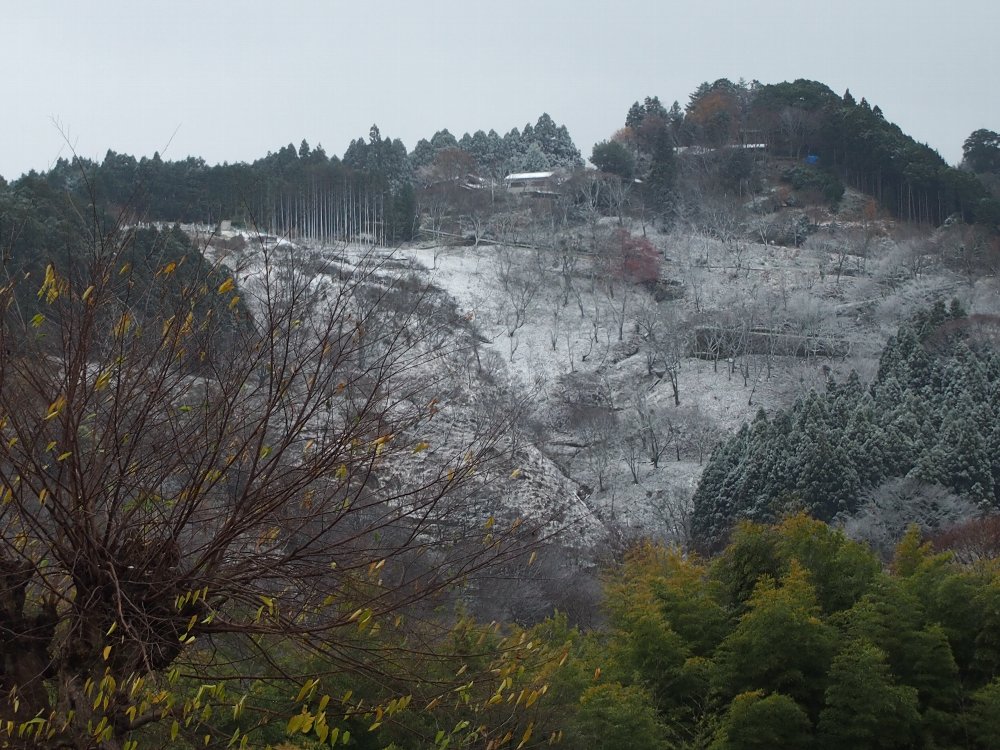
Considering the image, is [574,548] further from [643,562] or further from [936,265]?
[936,265]

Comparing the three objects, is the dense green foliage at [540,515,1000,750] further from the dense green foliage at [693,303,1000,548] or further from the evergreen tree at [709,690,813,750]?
the dense green foliage at [693,303,1000,548]

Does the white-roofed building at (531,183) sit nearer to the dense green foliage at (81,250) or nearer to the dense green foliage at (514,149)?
the dense green foliage at (514,149)

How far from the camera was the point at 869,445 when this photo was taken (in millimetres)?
24438

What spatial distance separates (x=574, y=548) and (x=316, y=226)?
30.6 metres

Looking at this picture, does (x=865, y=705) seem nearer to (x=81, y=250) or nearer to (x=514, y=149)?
(x=81, y=250)

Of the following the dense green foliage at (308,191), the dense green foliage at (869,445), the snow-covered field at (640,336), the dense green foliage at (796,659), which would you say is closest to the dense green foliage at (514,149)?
the dense green foliage at (308,191)

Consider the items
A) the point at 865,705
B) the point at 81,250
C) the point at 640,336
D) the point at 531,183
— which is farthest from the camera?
the point at 531,183

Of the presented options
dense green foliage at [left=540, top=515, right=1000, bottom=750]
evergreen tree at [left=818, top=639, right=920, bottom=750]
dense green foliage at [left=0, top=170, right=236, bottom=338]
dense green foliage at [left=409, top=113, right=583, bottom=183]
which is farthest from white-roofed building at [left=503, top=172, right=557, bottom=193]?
evergreen tree at [left=818, top=639, right=920, bottom=750]

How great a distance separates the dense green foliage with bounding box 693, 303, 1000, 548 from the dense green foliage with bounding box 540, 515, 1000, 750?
27.0 ft

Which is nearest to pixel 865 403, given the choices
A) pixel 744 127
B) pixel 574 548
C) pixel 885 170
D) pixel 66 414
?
pixel 574 548

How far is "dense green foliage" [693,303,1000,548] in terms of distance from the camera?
77.2 feet

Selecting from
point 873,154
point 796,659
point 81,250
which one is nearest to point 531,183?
point 873,154

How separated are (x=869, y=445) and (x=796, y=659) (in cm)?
1524

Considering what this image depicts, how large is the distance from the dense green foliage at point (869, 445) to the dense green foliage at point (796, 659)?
8.23 m
